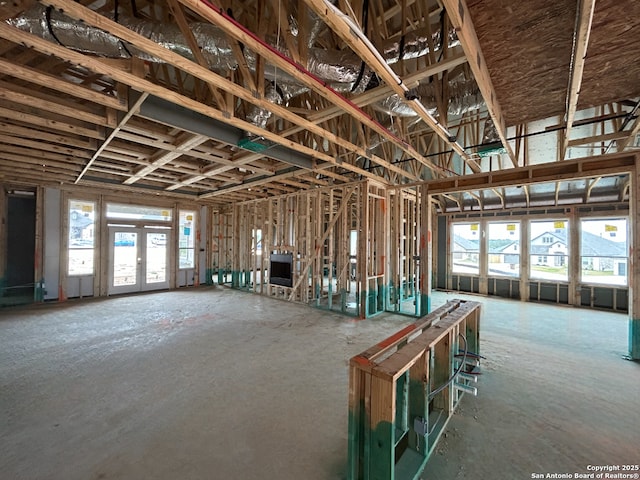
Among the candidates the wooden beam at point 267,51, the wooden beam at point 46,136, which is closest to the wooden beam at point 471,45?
the wooden beam at point 267,51

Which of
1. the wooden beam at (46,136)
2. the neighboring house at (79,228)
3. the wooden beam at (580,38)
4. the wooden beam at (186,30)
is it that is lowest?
the neighboring house at (79,228)

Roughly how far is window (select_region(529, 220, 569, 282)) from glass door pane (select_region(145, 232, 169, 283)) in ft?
39.2

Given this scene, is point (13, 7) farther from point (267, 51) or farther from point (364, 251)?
point (364, 251)

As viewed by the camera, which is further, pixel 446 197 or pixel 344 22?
pixel 446 197

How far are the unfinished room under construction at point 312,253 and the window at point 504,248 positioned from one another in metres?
0.55

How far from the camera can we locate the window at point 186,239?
935 centimetres

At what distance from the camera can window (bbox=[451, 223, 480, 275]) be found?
29.6 feet

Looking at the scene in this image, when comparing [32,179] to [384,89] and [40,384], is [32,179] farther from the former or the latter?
[384,89]

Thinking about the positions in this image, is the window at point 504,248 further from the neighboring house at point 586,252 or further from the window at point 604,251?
the window at point 604,251

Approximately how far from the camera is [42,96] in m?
3.04

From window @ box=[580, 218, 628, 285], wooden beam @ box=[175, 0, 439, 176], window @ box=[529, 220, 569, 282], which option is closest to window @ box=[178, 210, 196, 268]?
wooden beam @ box=[175, 0, 439, 176]

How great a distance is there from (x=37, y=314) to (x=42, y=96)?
204 inches

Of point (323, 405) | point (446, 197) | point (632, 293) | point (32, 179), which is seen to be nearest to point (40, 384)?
point (323, 405)

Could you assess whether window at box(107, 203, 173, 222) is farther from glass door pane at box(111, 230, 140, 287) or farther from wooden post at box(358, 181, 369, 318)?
wooden post at box(358, 181, 369, 318)
